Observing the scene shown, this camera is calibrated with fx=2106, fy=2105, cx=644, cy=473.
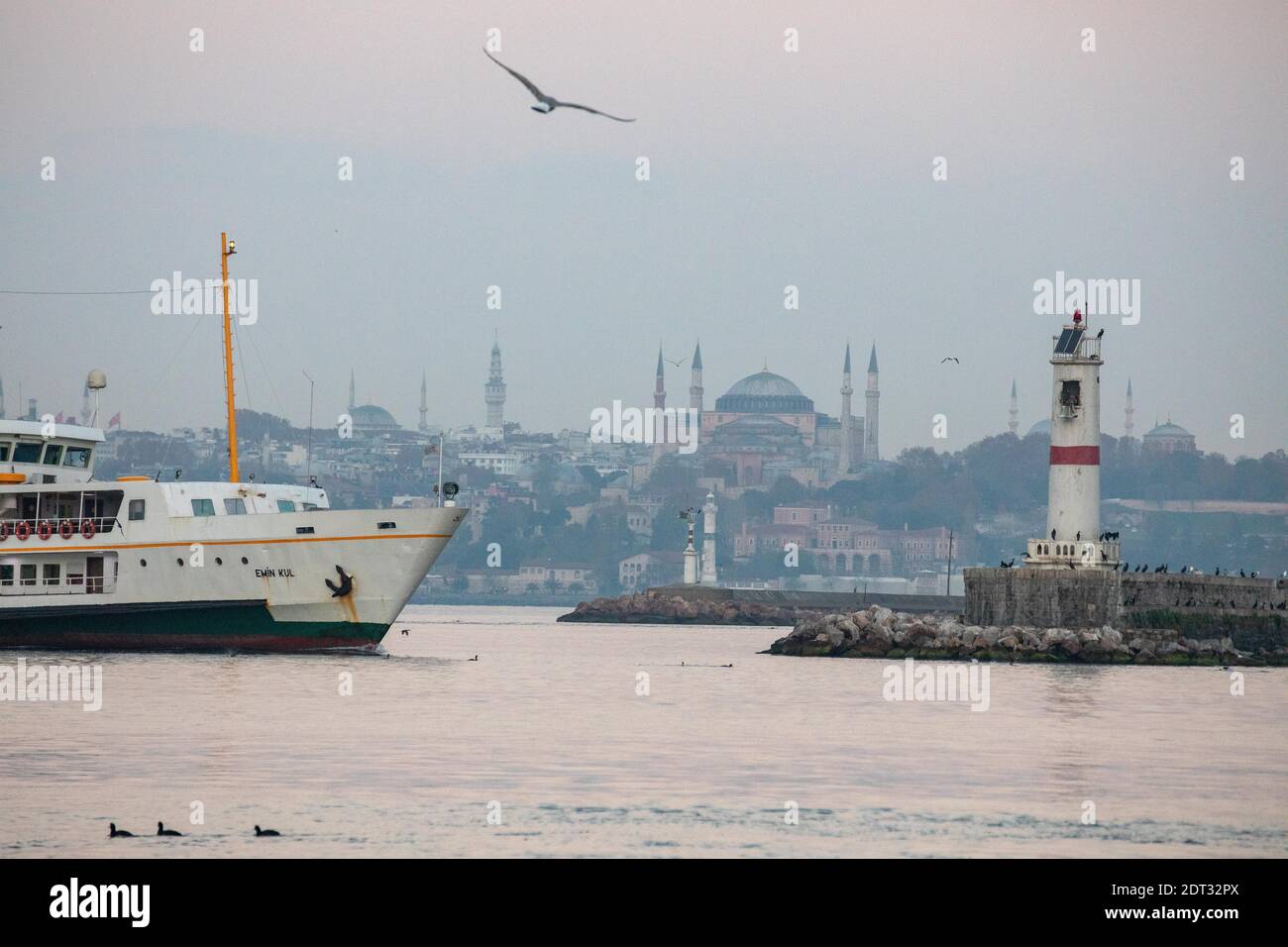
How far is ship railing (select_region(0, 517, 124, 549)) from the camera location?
47125 mm

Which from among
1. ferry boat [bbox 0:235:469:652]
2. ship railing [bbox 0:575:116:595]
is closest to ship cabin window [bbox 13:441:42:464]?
ferry boat [bbox 0:235:469:652]

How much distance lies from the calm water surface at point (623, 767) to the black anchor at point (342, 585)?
59.9 inches

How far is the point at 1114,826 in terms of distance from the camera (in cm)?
2303

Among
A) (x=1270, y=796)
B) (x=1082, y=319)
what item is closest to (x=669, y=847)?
(x=1270, y=796)

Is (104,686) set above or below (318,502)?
below

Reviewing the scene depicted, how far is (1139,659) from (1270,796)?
2925 centimetres

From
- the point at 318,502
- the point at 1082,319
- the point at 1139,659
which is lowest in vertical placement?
the point at 1139,659

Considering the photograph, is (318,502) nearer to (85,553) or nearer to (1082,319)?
(85,553)

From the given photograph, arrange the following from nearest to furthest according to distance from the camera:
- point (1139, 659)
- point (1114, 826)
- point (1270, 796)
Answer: point (1114, 826) → point (1270, 796) → point (1139, 659)

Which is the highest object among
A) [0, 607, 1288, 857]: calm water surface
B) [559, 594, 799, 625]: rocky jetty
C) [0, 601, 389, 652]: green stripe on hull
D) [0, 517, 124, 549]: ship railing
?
[0, 517, 124, 549]: ship railing

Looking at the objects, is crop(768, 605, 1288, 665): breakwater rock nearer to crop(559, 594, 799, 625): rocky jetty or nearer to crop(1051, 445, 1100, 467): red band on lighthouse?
crop(1051, 445, 1100, 467): red band on lighthouse

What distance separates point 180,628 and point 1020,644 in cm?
2149

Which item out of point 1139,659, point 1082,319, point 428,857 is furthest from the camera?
point 1082,319

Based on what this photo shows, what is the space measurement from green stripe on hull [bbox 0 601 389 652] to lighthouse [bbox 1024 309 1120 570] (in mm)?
20186
